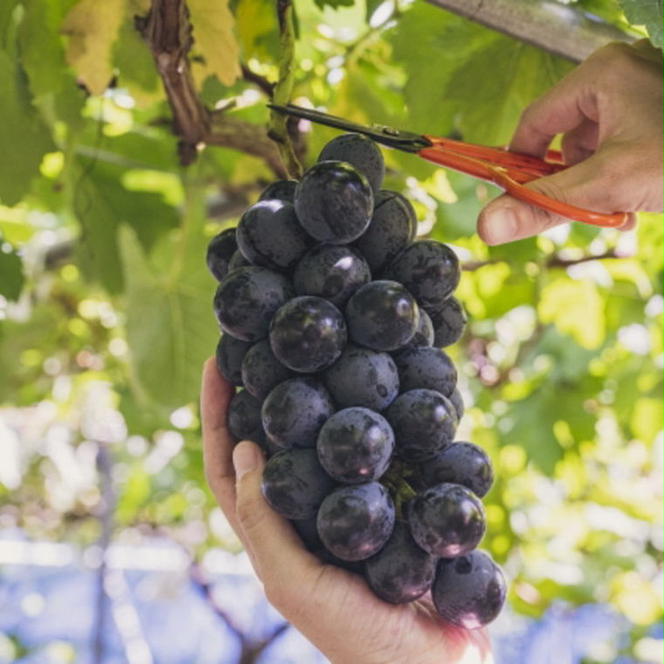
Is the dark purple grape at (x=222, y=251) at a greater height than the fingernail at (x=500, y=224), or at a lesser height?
lesser

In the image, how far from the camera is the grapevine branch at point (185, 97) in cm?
84

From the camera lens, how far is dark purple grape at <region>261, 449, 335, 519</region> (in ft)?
2.12

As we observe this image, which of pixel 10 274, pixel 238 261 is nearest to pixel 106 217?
pixel 10 274

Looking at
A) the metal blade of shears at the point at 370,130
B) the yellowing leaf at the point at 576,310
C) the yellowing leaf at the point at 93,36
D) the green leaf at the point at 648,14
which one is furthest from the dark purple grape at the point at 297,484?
the yellowing leaf at the point at 576,310

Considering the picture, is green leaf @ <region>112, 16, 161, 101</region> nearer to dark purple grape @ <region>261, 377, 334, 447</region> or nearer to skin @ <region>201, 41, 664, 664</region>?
skin @ <region>201, 41, 664, 664</region>

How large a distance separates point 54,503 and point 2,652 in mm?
922

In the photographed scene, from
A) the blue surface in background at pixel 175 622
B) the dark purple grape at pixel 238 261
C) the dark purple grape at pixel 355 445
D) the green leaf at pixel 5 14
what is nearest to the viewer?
the dark purple grape at pixel 355 445

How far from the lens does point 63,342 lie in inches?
96.5

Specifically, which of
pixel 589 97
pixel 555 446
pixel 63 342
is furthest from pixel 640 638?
pixel 589 97

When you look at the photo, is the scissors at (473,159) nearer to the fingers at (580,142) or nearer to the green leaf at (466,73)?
the fingers at (580,142)

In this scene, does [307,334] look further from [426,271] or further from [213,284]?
[213,284]

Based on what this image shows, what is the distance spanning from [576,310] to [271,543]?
1.36m

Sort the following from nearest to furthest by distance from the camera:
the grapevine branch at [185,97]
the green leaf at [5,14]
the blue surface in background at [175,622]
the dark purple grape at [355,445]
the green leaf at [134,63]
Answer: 1. the dark purple grape at [355,445]
2. the grapevine branch at [185,97]
3. the green leaf at [5,14]
4. the green leaf at [134,63]
5. the blue surface in background at [175,622]

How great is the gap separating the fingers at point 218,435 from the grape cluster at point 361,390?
0.12 m
